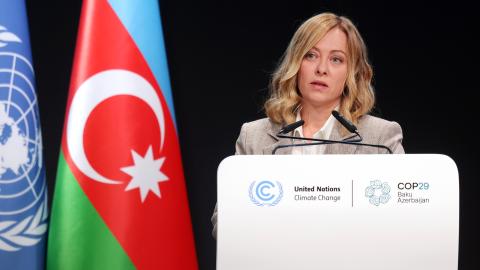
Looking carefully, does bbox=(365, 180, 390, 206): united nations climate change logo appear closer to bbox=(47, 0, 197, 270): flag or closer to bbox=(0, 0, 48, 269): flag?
bbox=(47, 0, 197, 270): flag

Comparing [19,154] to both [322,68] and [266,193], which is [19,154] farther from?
[266,193]

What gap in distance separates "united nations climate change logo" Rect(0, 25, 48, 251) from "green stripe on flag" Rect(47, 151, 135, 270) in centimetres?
8

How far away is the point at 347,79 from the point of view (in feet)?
5.92

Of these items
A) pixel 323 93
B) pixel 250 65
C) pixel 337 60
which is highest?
pixel 250 65

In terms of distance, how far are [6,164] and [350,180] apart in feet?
4.81

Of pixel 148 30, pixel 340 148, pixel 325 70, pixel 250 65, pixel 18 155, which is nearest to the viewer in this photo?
pixel 340 148

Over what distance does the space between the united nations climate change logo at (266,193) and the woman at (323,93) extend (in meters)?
0.48

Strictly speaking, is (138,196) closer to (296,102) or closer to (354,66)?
(296,102)

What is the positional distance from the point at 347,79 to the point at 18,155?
125cm

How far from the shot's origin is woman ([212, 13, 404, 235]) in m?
1.75

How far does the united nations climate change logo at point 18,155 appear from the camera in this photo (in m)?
2.21

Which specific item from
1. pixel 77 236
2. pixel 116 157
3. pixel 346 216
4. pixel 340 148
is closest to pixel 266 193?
pixel 346 216

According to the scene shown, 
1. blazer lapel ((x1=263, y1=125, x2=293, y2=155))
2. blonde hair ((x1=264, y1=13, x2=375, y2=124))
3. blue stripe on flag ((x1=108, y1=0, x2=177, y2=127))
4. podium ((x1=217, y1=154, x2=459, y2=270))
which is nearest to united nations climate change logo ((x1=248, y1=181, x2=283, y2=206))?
podium ((x1=217, y1=154, x2=459, y2=270))

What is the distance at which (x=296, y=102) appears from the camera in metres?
1.85
